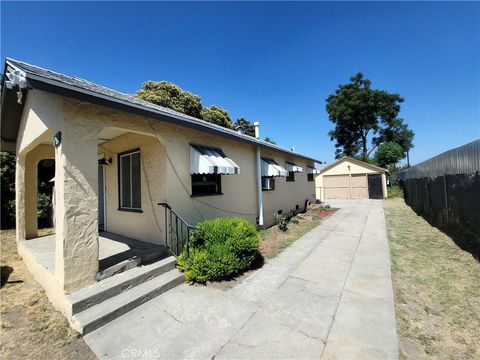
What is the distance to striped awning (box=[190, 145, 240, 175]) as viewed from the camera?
5.76 meters

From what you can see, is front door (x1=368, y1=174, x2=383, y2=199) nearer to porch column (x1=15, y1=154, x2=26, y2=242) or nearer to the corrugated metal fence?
the corrugated metal fence

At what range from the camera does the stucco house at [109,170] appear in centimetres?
367

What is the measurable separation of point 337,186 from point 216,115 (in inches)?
633

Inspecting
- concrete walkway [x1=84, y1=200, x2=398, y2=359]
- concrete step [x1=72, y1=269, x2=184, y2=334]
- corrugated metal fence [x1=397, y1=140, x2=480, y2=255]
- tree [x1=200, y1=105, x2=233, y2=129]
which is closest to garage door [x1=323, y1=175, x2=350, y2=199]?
tree [x1=200, y1=105, x2=233, y2=129]

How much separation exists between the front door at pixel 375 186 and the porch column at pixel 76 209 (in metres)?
26.6

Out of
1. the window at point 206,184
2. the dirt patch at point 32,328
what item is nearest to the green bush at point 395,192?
the window at point 206,184

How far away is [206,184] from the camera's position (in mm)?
6875

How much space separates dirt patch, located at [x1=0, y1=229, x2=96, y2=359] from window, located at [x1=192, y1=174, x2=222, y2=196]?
372cm

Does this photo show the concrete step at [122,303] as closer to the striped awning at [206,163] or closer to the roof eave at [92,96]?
the striped awning at [206,163]

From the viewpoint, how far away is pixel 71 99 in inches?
149

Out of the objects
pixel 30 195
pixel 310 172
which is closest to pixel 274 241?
pixel 30 195

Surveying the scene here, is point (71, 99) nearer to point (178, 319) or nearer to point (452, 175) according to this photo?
point (178, 319)

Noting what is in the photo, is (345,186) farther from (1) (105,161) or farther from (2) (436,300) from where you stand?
(1) (105,161)

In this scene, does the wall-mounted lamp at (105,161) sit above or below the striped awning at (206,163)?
above
